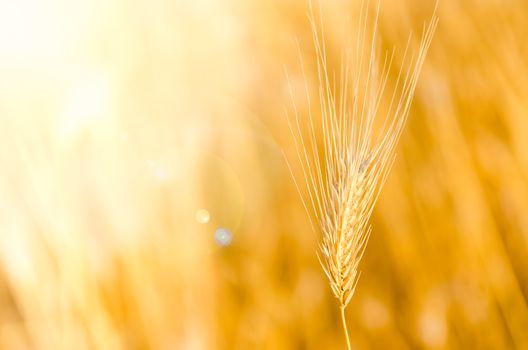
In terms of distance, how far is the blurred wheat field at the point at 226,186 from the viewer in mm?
1035

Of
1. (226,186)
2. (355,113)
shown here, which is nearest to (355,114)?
(355,113)

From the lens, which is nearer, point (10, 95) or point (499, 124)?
point (10, 95)

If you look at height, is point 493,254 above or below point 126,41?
below

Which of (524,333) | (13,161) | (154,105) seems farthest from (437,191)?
(13,161)

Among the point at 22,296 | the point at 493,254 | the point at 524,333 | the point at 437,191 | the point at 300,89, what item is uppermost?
the point at 300,89

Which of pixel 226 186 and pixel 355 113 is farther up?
pixel 355 113

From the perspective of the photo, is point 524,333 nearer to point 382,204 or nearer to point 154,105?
point 382,204

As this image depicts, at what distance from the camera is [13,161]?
3.37 ft

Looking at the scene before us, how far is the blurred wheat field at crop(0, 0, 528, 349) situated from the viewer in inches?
40.8

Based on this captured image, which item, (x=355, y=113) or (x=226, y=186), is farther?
(x=226, y=186)

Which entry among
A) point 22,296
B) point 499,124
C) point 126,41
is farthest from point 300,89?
point 22,296

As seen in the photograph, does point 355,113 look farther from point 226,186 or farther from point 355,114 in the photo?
point 226,186

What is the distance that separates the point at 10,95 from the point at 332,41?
738mm

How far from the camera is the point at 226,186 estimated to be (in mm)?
1126
